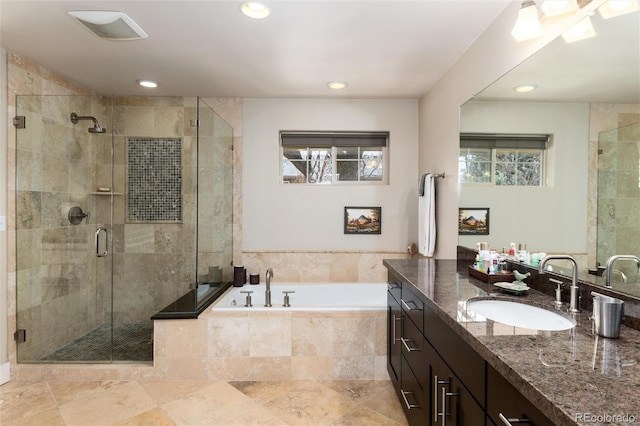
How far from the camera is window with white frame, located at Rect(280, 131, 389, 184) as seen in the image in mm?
3479

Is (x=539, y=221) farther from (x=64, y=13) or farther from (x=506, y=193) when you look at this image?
(x=64, y=13)

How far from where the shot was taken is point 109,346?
2.74 metres

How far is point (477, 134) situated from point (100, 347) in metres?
3.39

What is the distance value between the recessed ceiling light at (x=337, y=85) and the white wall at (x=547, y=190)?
1.25m

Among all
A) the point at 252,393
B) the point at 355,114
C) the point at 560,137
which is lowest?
the point at 252,393

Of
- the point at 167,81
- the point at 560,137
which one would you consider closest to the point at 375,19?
the point at 560,137

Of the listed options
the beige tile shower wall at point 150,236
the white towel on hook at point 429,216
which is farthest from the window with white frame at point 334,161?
the beige tile shower wall at point 150,236

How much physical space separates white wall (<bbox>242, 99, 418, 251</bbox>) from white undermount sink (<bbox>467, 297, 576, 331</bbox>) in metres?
2.00

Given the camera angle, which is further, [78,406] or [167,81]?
[167,81]

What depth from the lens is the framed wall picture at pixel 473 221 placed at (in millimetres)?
2092

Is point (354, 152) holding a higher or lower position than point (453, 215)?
higher

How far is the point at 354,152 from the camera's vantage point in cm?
352

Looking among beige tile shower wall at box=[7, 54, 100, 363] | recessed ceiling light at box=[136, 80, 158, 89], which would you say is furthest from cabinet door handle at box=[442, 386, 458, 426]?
recessed ceiling light at box=[136, 80, 158, 89]

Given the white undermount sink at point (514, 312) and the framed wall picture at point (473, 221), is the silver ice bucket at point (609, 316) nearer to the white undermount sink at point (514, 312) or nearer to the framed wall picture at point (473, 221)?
the white undermount sink at point (514, 312)
